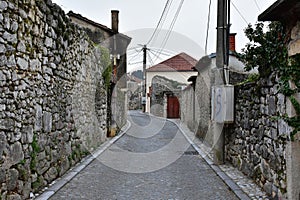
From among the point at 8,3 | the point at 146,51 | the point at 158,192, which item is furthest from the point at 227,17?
the point at 146,51

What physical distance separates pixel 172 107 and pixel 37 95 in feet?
77.7

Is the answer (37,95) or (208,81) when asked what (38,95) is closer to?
(37,95)

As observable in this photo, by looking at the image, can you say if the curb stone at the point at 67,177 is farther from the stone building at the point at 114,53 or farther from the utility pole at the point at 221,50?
the stone building at the point at 114,53

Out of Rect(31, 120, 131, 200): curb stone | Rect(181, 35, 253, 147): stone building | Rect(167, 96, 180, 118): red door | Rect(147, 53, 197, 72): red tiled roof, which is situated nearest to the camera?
Rect(31, 120, 131, 200): curb stone

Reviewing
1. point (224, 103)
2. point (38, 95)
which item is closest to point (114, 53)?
point (224, 103)

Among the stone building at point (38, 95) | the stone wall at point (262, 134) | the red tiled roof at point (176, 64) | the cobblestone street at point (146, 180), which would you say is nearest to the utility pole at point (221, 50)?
the stone wall at point (262, 134)

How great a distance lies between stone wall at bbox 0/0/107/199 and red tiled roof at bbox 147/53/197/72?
3091 cm

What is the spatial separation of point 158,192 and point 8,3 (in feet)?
10.9

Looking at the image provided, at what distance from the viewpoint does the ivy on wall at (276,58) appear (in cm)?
406

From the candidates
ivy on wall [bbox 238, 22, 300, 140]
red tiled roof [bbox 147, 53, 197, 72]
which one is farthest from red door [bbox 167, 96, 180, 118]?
ivy on wall [bbox 238, 22, 300, 140]

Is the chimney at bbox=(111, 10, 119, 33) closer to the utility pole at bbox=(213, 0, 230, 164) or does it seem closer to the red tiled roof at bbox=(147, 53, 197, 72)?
the utility pole at bbox=(213, 0, 230, 164)

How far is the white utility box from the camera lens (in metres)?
7.29

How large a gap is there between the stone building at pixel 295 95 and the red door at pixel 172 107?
24.1 meters

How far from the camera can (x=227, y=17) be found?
7.75 metres
